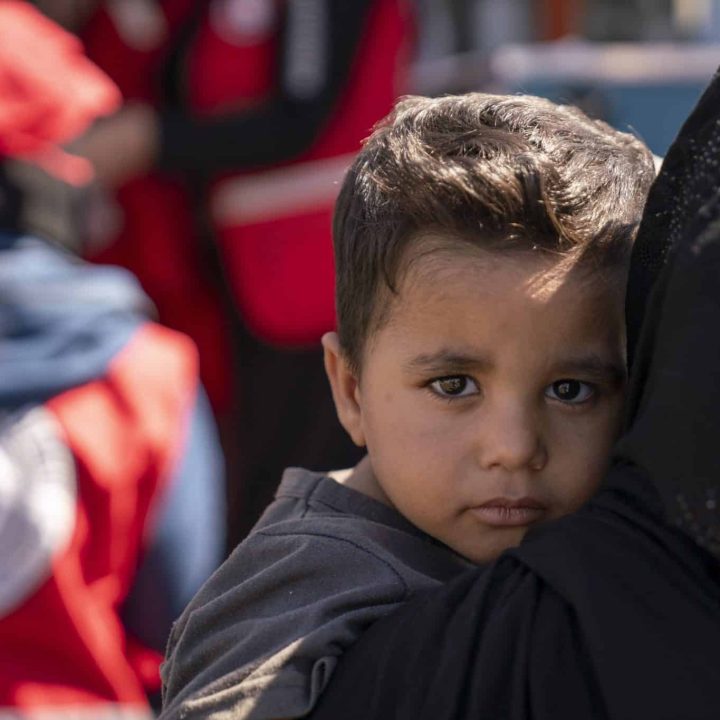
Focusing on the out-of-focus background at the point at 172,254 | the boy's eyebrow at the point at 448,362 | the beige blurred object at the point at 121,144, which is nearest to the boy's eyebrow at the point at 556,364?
the boy's eyebrow at the point at 448,362

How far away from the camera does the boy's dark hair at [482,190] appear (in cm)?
150

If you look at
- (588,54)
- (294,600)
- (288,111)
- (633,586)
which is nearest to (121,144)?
(288,111)

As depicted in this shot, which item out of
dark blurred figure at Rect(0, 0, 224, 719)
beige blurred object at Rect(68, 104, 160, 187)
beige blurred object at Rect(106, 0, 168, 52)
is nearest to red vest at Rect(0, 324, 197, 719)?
dark blurred figure at Rect(0, 0, 224, 719)

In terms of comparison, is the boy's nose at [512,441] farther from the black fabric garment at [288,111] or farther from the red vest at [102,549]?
the black fabric garment at [288,111]

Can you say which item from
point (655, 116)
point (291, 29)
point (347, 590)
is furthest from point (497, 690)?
point (655, 116)

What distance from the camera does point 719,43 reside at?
6328 millimetres

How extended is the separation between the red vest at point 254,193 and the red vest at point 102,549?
1398mm

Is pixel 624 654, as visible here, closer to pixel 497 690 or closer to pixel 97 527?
pixel 497 690

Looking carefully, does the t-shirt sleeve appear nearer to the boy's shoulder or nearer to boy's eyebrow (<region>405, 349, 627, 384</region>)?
the boy's shoulder

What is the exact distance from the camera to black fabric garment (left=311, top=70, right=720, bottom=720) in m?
1.13

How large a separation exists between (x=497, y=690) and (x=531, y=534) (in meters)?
0.17

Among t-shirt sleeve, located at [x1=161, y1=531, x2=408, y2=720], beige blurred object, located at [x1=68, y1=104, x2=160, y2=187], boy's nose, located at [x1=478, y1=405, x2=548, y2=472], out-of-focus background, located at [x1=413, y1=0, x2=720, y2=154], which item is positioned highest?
boy's nose, located at [x1=478, y1=405, x2=548, y2=472]

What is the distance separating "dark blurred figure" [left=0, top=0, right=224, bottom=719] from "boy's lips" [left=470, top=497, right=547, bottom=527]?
1011 millimetres

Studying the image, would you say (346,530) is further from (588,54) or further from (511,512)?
(588,54)
